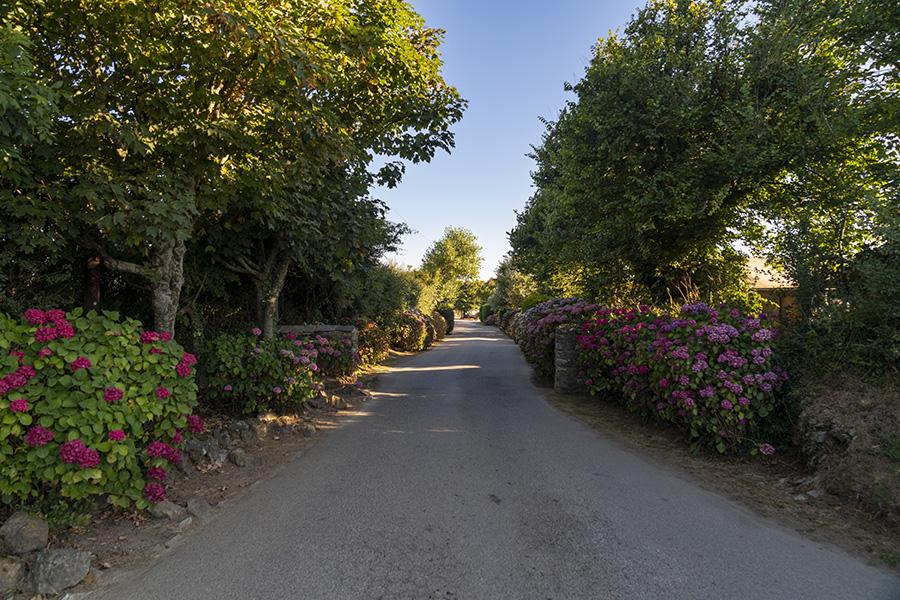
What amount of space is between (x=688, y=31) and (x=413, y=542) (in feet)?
28.5

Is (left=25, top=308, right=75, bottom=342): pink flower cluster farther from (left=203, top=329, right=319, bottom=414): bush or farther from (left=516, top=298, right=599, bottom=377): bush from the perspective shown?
(left=516, top=298, right=599, bottom=377): bush

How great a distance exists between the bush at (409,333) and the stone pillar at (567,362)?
7.72 metres

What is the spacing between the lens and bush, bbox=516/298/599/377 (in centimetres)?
929

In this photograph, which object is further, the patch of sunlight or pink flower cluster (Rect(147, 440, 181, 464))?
the patch of sunlight

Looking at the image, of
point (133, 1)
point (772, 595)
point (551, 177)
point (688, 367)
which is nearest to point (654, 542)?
point (772, 595)

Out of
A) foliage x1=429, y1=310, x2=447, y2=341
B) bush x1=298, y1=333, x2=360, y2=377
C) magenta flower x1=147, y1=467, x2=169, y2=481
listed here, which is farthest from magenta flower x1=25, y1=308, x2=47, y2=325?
foliage x1=429, y1=310, x2=447, y2=341

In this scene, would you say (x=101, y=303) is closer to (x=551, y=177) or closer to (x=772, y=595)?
(x=772, y=595)

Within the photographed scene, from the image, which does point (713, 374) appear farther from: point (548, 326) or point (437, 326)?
point (437, 326)

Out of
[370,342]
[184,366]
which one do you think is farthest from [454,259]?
[184,366]

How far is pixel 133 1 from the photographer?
397cm

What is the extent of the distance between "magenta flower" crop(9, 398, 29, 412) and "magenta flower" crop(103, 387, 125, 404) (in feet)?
1.34

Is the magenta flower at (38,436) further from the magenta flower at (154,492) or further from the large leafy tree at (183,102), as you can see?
the large leafy tree at (183,102)

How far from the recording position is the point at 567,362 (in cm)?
932

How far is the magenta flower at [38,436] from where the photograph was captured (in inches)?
113
